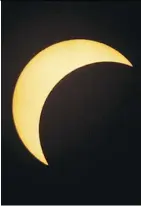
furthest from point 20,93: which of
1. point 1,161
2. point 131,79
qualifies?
point 131,79

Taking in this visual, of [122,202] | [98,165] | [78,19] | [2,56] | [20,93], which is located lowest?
[122,202]

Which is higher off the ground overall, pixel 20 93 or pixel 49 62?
pixel 49 62

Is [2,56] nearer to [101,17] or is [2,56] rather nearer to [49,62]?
[49,62]

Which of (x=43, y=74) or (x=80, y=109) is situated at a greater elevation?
(x=43, y=74)

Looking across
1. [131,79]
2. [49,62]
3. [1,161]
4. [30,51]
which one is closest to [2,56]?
[30,51]
